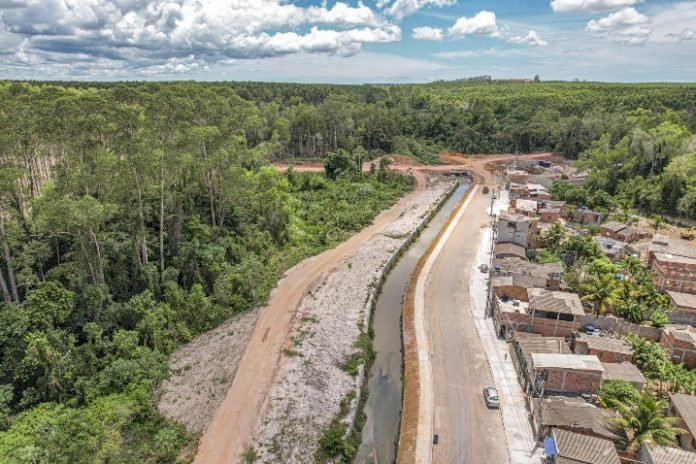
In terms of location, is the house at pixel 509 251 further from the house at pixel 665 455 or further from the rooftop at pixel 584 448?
the house at pixel 665 455

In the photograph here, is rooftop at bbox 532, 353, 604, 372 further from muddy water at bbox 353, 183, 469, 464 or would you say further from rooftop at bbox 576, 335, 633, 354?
muddy water at bbox 353, 183, 469, 464

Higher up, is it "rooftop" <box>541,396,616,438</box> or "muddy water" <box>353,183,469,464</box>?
"rooftop" <box>541,396,616,438</box>

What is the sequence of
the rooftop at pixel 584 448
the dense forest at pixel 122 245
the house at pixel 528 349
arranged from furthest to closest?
the house at pixel 528 349, the dense forest at pixel 122 245, the rooftop at pixel 584 448

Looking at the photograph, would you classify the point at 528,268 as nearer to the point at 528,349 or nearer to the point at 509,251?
the point at 509,251

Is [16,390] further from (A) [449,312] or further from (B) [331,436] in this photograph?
(A) [449,312]

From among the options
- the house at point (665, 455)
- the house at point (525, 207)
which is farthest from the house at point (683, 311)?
the house at point (525, 207)

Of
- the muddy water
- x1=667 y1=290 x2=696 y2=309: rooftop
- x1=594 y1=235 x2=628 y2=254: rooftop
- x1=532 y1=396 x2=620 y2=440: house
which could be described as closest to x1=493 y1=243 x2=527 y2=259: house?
x1=594 y1=235 x2=628 y2=254: rooftop
